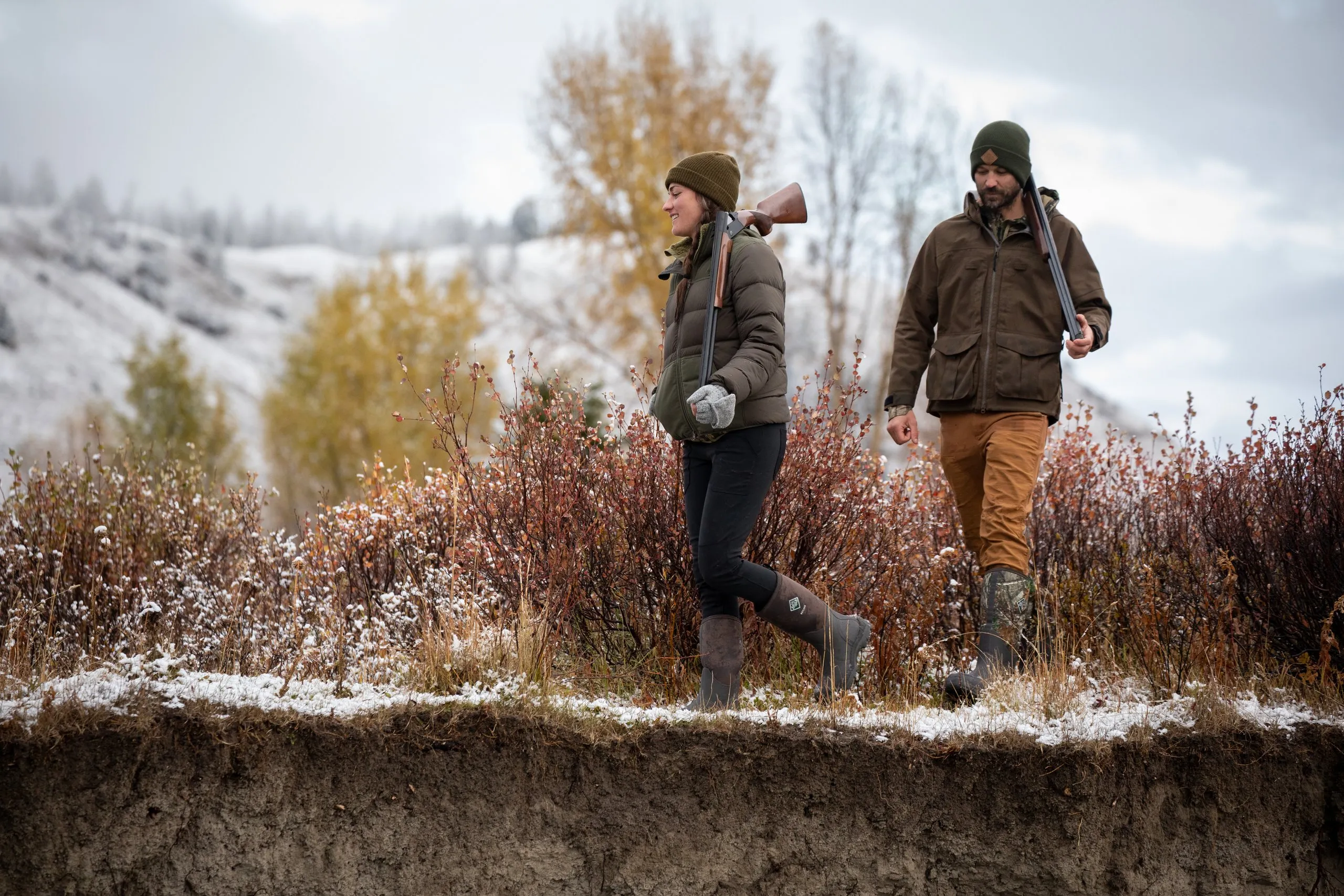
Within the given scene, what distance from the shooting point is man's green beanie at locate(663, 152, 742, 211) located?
139 inches

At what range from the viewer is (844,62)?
19109mm

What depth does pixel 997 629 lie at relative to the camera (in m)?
3.85

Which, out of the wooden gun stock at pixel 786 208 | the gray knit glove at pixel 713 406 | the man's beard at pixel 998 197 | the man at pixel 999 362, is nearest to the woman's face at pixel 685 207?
the wooden gun stock at pixel 786 208

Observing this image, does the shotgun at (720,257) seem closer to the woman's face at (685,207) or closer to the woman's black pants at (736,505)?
the woman's face at (685,207)

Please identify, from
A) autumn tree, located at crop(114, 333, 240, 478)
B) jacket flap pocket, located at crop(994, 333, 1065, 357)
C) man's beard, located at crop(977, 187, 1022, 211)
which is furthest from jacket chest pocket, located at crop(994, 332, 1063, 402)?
autumn tree, located at crop(114, 333, 240, 478)

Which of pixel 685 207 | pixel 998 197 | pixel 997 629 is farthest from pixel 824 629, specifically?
pixel 998 197

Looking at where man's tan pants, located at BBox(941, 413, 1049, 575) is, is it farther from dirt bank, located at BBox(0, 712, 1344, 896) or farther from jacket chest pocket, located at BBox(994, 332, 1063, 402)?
dirt bank, located at BBox(0, 712, 1344, 896)

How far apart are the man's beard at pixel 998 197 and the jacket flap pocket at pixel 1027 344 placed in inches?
19.8

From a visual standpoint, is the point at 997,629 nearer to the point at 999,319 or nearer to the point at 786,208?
the point at 999,319

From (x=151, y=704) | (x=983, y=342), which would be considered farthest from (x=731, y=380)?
(x=151, y=704)

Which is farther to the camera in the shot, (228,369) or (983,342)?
(228,369)

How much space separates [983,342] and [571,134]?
15829mm

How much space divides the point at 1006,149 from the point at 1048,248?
398 mm

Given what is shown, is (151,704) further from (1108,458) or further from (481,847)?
(1108,458)
